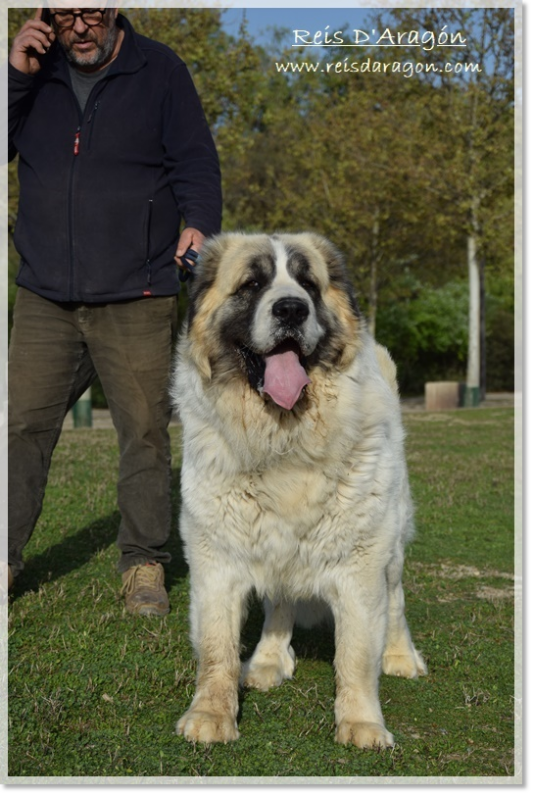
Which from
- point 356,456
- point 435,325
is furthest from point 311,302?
point 435,325

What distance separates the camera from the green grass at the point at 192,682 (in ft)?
9.30

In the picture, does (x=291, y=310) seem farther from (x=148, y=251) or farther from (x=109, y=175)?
(x=109, y=175)

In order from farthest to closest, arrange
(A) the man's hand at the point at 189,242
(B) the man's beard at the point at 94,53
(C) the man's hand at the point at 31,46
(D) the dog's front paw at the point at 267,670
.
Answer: (B) the man's beard at the point at 94,53 → (C) the man's hand at the point at 31,46 → (A) the man's hand at the point at 189,242 → (D) the dog's front paw at the point at 267,670

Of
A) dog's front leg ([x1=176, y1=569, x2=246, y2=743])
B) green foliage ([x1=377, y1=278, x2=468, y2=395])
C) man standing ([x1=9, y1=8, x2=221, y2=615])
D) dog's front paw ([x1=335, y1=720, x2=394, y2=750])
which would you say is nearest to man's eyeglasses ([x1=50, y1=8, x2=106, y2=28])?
man standing ([x1=9, y1=8, x2=221, y2=615])

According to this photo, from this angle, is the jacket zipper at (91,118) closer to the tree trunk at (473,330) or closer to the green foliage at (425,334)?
the tree trunk at (473,330)

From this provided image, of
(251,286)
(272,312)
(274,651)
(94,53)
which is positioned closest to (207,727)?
(274,651)

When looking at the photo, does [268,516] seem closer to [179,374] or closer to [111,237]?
[179,374]

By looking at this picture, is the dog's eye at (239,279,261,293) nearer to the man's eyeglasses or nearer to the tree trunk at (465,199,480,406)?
the man's eyeglasses

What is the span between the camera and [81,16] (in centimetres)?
407

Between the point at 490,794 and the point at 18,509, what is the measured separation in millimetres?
2507

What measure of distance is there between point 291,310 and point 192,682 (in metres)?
1.52

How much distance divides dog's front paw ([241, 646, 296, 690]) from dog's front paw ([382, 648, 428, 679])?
0.39m

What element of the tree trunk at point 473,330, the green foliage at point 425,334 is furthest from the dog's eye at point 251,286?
the green foliage at point 425,334

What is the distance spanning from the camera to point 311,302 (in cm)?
316
